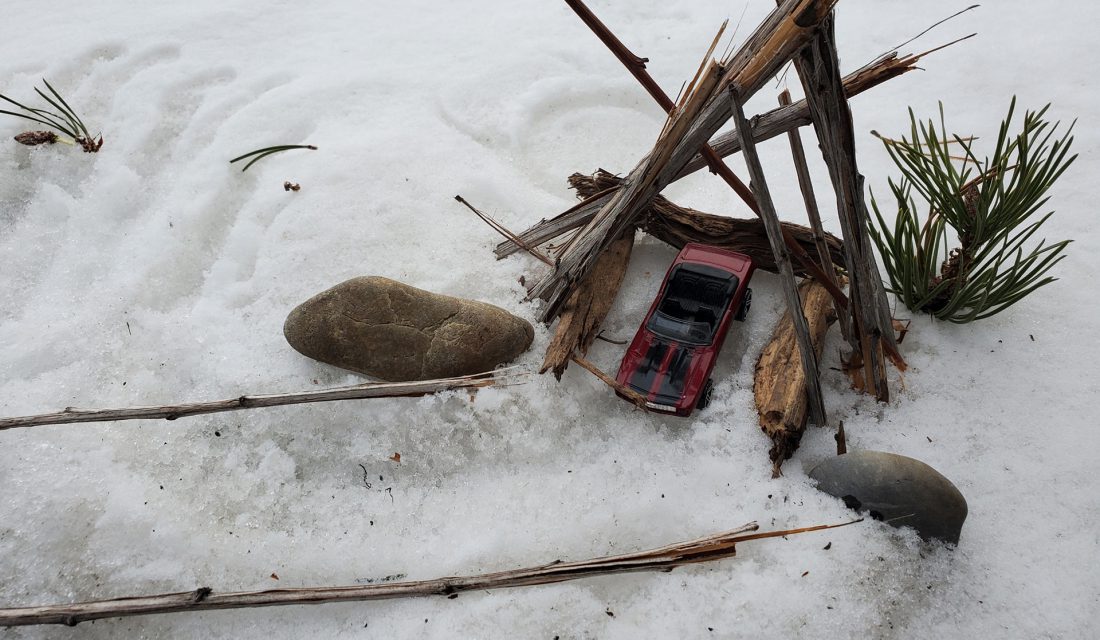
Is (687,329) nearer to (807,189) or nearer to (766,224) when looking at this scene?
(766,224)

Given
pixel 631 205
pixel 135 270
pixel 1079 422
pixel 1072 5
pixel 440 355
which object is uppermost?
pixel 1072 5

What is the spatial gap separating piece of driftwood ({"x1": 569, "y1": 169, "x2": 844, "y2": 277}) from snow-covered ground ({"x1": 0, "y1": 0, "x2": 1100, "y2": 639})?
16 cm

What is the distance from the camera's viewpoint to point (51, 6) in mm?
4270

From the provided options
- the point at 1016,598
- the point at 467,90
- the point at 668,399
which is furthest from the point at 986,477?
the point at 467,90

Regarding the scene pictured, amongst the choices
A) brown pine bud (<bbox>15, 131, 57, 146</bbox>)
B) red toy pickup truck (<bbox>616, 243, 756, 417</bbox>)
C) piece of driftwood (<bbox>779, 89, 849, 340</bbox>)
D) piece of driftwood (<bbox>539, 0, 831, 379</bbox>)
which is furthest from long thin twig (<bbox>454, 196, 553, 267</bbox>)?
brown pine bud (<bbox>15, 131, 57, 146</bbox>)

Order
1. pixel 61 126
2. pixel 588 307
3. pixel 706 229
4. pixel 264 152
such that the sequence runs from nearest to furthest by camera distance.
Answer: pixel 588 307 < pixel 706 229 < pixel 264 152 < pixel 61 126

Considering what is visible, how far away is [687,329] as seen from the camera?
279 centimetres

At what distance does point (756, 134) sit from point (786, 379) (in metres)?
0.87

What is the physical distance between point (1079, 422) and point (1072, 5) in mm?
2660

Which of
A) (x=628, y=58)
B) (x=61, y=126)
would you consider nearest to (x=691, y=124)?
(x=628, y=58)

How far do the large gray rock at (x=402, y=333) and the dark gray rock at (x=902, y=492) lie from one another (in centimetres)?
126

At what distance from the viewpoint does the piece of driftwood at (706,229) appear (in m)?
2.96

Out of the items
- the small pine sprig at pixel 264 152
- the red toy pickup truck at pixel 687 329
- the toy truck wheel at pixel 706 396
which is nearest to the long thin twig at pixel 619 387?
the red toy pickup truck at pixel 687 329

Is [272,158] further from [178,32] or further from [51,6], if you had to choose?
[51,6]
